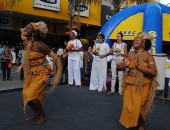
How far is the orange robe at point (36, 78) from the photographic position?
5.96 metres

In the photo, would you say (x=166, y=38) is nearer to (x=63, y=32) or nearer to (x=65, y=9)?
(x=65, y=9)

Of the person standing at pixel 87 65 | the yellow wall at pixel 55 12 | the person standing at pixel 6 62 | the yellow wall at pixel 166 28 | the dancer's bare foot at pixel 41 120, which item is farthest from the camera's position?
the yellow wall at pixel 55 12

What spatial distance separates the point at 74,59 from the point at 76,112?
12.6 feet

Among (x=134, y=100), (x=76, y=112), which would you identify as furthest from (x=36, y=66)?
(x=134, y=100)

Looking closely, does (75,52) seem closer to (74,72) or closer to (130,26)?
(74,72)

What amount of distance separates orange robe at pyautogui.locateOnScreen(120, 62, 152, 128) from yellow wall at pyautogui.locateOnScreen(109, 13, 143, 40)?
733 cm

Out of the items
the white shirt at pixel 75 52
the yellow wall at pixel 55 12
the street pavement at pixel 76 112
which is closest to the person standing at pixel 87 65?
the white shirt at pixel 75 52

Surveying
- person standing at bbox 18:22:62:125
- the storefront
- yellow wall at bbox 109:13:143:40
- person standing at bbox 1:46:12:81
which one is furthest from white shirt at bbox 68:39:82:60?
the storefront

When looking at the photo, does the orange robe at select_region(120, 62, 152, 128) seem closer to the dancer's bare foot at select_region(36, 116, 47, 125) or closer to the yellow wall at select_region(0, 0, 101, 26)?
the dancer's bare foot at select_region(36, 116, 47, 125)

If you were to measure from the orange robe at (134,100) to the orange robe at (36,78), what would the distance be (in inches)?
58.4

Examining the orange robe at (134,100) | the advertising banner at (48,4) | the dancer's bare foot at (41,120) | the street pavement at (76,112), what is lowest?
the street pavement at (76,112)

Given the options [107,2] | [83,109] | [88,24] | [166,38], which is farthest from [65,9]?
[83,109]

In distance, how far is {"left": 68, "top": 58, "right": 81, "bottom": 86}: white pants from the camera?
11.0 m

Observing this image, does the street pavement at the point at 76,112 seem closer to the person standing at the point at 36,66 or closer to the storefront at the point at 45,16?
the person standing at the point at 36,66
